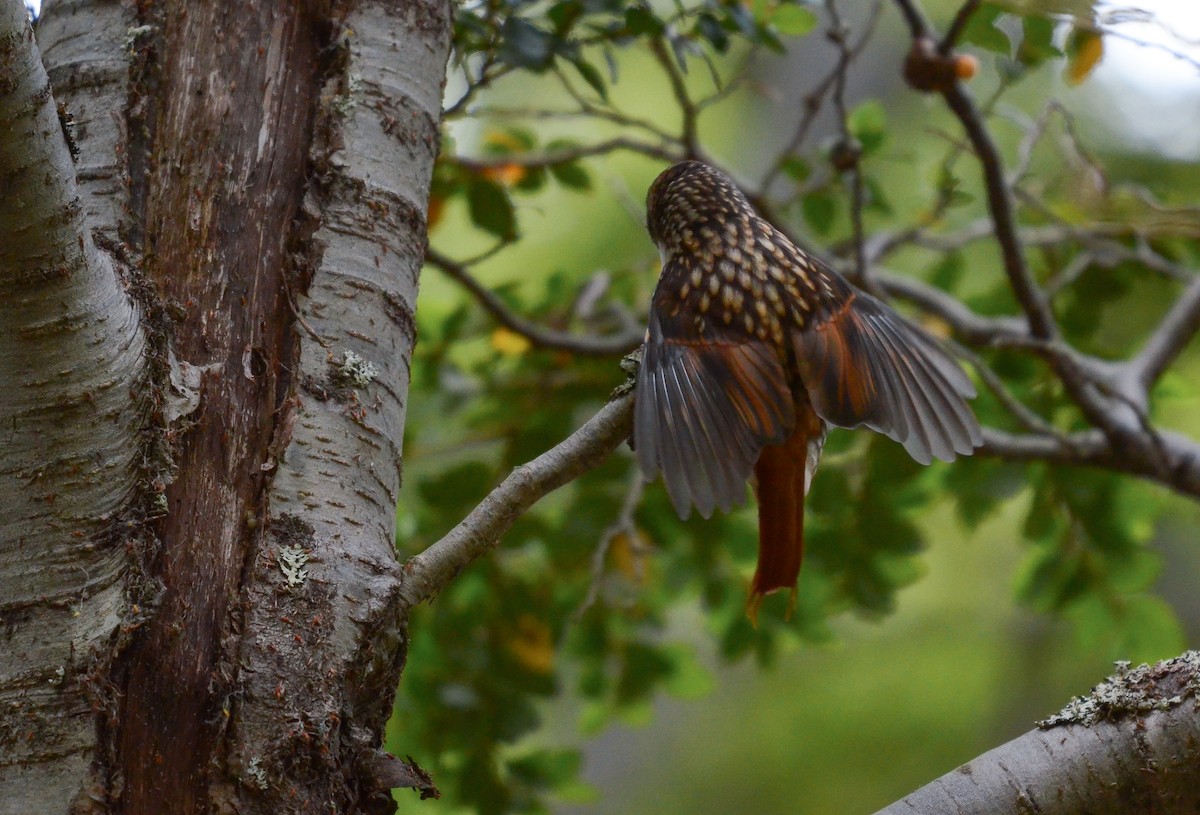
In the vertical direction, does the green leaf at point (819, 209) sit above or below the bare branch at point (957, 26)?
above

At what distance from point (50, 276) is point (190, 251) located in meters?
0.32

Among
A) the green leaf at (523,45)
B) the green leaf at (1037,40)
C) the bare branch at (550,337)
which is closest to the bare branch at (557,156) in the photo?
the bare branch at (550,337)

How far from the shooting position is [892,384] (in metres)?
2.19

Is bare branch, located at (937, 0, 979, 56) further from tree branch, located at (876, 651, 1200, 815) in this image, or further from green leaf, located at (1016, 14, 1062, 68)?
tree branch, located at (876, 651, 1200, 815)

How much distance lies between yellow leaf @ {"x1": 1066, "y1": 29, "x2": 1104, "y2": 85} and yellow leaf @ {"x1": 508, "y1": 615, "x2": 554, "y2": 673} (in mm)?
1948

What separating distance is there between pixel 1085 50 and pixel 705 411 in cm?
146

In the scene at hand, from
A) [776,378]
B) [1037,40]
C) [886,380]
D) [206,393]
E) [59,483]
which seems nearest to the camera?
[59,483]

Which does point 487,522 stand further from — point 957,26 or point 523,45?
point 957,26

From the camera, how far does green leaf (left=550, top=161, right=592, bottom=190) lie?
3.09m

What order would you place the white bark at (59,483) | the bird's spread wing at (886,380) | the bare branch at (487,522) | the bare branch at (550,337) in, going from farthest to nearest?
the bare branch at (550,337), the bird's spread wing at (886,380), the bare branch at (487,522), the white bark at (59,483)

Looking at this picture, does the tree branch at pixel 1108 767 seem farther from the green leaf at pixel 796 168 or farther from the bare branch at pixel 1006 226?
the green leaf at pixel 796 168

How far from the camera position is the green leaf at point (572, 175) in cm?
309

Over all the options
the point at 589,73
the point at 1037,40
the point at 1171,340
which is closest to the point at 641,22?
the point at 589,73

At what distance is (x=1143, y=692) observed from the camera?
1.28 m
